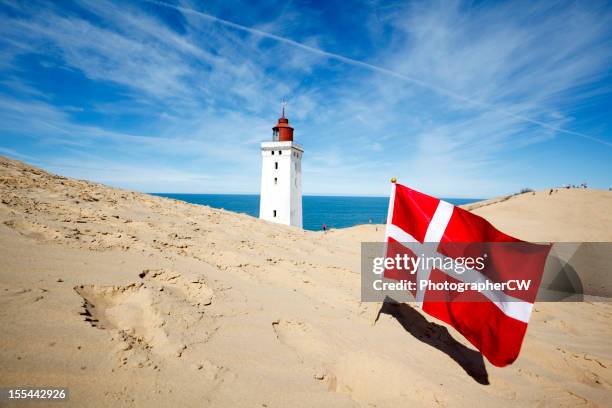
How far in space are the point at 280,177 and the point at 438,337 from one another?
77.3ft

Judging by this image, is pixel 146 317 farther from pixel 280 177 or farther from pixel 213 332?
pixel 280 177

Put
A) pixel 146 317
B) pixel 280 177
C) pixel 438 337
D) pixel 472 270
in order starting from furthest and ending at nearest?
1. pixel 280 177
2. pixel 438 337
3. pixel 472 270
4. pixel 146 317

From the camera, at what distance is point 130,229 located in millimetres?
5867

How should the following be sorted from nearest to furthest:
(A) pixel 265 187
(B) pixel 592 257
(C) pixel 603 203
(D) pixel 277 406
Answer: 1. (D) pixel 277 406
2. (B) pixel 592 257
3. (C) pixel 603 203
4. (A) pixel 265 187

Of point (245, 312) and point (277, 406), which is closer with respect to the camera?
point (277, 406)

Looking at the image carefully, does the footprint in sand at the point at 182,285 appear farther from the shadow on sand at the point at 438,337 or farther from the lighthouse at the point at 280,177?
the lighthouse at the point at 280,177

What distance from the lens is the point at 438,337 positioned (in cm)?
482

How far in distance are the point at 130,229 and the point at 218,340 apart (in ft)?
12.9

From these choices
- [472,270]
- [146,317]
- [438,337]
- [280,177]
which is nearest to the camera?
[146,317]

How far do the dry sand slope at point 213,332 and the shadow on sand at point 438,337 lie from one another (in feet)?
0.09

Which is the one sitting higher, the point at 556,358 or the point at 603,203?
the point at 603,203

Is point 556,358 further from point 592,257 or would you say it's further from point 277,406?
point 592,257

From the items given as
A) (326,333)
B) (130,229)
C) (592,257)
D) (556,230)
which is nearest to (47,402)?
(326,333)

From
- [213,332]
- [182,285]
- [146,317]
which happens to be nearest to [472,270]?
[213,332]
